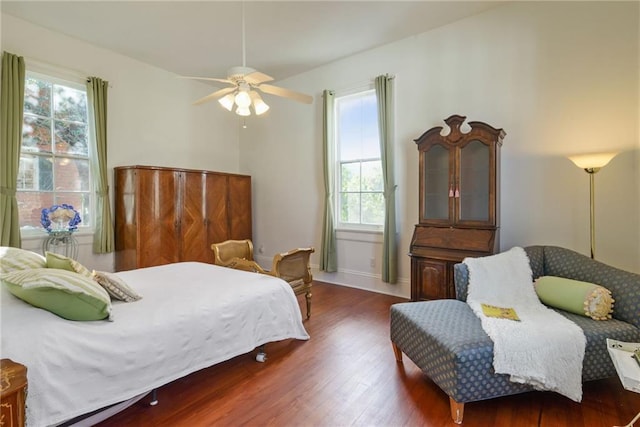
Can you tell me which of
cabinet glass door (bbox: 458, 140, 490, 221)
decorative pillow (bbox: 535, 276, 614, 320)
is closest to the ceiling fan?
cabinet glass door (bbox: 458, 140, 490, 221)

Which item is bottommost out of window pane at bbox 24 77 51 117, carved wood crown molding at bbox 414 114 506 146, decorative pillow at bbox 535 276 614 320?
decorative pillow at bbox 535 276 614 320

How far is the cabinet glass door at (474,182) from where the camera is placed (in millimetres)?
3113

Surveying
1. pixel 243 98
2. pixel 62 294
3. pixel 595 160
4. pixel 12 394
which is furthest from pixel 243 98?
pixel 595 160

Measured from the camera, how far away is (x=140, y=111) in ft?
14.8

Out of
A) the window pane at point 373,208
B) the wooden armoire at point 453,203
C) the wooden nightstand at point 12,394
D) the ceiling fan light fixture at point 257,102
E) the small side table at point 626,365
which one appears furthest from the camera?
the window pane at point 373,208

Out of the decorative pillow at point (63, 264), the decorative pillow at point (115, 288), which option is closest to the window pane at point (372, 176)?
the decorative pillow at point (115, 288)

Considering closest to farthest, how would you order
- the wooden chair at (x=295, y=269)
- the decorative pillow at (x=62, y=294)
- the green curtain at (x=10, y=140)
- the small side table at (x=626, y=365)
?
the small side table at (x=626, y=365), the decorative pillow at (x=62, y=294), the wooden chair at (x=295, y=269), the green curtain at (x=10, y=140)

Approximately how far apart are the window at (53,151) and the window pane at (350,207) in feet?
11.0

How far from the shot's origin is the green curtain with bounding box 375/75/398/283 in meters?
4.01

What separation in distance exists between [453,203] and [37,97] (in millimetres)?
4840

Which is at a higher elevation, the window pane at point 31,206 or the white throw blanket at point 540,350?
the window pane at point 31,206

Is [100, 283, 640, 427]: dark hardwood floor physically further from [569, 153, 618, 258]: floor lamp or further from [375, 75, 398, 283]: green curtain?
[375, 75, 398, 283]: green curtain

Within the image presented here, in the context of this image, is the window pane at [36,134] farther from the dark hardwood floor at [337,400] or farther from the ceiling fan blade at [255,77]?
the dark hardwood floor at [337,400]

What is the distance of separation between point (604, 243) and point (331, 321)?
8.66 ft
